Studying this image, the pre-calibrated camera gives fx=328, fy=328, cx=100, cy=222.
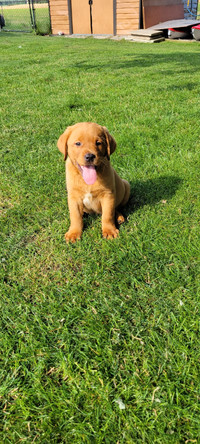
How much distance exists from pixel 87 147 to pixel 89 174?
0.21 m

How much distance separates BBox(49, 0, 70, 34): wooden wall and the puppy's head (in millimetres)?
21013

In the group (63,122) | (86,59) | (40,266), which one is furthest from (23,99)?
(40,266)

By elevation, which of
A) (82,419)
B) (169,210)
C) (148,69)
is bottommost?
(82,419)

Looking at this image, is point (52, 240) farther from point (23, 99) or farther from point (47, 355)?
point (23, 99)

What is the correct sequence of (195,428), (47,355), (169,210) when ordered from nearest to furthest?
(195,428)
(47,355)
(169,210)

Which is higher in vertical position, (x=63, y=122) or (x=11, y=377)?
(x=63, y=122)

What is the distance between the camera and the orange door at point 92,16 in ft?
60.2

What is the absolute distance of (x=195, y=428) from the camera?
159cm

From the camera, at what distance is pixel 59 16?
20.2 meters

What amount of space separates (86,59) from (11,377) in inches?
427

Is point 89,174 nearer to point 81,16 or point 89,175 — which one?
point 89,175

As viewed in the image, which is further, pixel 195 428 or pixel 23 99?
pixel 23 99

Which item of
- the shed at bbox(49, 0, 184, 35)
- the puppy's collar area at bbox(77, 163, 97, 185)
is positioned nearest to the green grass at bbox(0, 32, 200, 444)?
the puppy's collar area at bbox(77, 163, 97, 185)

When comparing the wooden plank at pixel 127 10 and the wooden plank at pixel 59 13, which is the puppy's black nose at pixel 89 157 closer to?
the wooden plank at pixel 127 10
